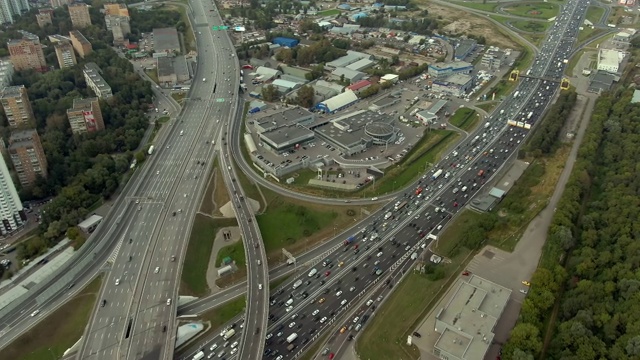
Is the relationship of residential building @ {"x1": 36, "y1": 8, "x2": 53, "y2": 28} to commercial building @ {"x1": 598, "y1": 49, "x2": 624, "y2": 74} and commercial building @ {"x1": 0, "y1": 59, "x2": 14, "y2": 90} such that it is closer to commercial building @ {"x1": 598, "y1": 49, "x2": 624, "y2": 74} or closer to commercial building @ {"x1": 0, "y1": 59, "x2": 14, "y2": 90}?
commercial building @ {"x1": 0, "y1": 59, "x2": 14, "y2": 90}

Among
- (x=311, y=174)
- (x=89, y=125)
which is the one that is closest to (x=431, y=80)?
(x=311, y=174)

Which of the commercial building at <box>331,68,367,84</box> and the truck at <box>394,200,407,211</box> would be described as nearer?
the truck at <box>394,200,407,211</box>

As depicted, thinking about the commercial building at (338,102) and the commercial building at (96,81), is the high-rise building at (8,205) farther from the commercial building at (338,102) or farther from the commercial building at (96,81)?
the commercial building at (338,102)

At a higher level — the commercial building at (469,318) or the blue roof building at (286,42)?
the blue roof building at (286,42)

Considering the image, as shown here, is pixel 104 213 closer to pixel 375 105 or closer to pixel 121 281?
pixel 121 281

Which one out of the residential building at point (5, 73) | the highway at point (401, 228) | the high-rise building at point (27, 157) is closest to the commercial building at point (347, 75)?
the highway at point (401, 228)

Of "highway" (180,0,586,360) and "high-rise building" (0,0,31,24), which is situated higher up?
"high-rise building" (0,0,31,24)

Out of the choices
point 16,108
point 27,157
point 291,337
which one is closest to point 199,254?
point 291,337

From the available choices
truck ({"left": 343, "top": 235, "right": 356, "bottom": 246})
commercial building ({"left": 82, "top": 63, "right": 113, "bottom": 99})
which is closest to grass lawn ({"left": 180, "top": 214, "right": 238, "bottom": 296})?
truck ({"left": 343, "top": 235, "right": 356, "bottom": 246})
